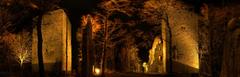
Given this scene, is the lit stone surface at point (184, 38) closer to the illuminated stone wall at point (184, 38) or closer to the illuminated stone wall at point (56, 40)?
the illuminated stone wall at point (184, 38)

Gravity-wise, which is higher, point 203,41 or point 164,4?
point 164,4

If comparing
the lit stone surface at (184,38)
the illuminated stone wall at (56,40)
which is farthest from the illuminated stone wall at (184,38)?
the illuminated stone wall at (56,40)

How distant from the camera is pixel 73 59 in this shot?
40469 millimetres

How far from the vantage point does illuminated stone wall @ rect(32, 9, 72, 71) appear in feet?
128

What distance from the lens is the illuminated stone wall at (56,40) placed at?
128 feet

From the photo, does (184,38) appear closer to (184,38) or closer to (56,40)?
(184,38)

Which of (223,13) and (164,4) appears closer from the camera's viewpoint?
(223,13)

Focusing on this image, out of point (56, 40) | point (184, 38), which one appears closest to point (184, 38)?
point (184, 38)

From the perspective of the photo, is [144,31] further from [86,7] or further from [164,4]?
[164,4]

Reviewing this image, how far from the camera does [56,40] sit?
39.9m

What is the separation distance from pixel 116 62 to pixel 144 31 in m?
5.23

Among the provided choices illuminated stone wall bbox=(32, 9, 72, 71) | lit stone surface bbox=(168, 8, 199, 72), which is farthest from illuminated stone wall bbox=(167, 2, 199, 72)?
illuminated stone wall bbox=(32, 9, 72, 71)

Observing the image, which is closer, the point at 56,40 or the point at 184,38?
the point at 184,38

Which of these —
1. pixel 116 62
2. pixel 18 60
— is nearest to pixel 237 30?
pixel 18 60
